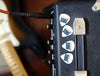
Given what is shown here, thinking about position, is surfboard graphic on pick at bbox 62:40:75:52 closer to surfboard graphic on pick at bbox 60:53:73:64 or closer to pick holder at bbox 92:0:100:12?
surfboard graphic on pick at bbox 60:53:73:64

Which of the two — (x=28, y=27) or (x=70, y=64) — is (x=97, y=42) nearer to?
(x=70, y=64)

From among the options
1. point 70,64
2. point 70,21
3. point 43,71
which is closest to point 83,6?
point 70,21

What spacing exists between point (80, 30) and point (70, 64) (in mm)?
134

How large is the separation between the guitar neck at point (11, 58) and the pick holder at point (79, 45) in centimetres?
38

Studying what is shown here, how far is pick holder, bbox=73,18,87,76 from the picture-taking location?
0.62 metres

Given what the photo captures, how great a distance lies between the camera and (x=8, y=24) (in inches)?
A: 35.7

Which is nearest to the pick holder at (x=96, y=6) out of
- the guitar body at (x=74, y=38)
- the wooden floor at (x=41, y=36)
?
the guitar body at (x=74, y=38)

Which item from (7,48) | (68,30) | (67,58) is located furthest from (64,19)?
(7,48)

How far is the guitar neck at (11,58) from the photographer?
87cm

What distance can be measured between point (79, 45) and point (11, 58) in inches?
16.1

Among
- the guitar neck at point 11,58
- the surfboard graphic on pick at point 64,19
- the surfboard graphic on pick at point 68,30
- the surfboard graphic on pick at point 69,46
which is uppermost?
the surfboard graphic on pick at point 64,19

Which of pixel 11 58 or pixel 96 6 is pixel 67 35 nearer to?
pixel 96 6

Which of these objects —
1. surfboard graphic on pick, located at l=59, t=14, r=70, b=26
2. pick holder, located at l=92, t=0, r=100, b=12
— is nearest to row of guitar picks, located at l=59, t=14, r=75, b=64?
surfboard graphic on pick, located at l=59, t=14, r=70, b=26

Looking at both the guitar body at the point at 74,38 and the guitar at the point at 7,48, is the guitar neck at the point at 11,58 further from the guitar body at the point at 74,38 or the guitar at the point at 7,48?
the guitar body at the point at 74,38
